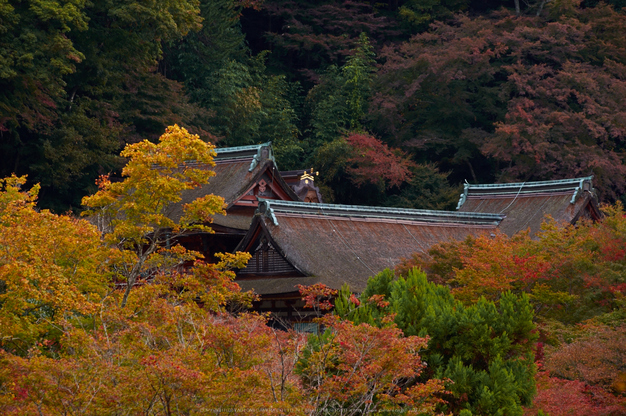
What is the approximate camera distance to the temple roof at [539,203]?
2595cm

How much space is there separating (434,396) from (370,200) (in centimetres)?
2823

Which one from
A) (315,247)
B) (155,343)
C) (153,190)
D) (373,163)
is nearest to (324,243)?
(315,247)

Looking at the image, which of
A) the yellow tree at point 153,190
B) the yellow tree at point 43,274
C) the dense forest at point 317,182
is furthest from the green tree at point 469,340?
A: the yellow tree at point 43,274

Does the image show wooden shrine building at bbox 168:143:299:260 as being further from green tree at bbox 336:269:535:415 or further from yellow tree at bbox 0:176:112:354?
green tree at bbox 336:269:535:415

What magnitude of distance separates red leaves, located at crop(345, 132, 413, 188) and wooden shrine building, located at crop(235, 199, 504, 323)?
11.1 m

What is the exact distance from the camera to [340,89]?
39969 mm

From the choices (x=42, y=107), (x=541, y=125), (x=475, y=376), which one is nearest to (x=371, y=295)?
(x=475, y=376)

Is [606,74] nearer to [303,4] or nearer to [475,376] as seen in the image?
[303,4]

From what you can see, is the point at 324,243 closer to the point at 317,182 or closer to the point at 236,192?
the point at 236,192

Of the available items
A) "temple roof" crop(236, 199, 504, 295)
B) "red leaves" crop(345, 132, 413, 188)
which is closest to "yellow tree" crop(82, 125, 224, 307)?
"temple roof" crop(236, 199, 504, 295)

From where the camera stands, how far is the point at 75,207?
99.2 ft

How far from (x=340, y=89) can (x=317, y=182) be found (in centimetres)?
704

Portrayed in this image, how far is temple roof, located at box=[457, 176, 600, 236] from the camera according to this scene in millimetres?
25952

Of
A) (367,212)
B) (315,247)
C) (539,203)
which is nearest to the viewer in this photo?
(315,247)
